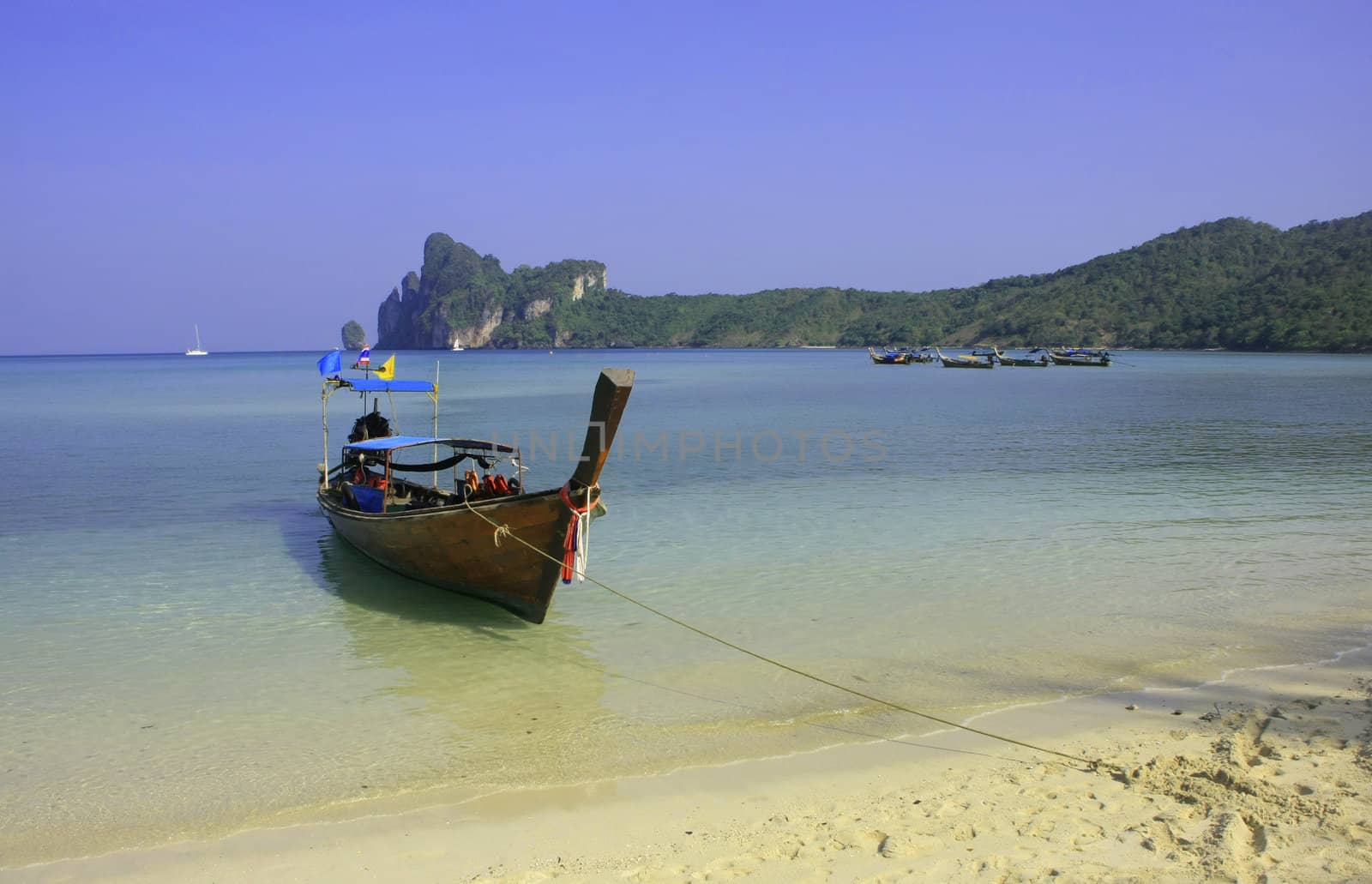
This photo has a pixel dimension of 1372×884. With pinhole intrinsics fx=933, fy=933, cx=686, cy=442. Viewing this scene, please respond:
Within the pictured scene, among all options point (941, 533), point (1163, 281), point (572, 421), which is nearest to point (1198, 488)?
point (941, 533)

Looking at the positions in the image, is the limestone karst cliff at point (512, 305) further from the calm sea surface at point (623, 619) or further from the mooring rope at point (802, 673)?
the mooring rope at point (802, 673)

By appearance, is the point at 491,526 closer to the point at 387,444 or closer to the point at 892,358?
the point at 387,444

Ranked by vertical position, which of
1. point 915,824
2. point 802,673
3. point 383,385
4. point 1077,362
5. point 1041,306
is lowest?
point 802,673

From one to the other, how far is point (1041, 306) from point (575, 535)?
119602mm

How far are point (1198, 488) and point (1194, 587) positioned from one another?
7074mm

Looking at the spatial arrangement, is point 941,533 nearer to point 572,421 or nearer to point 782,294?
point 572,421

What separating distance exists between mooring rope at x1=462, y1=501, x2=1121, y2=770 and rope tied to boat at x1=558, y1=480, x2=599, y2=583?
7 cm

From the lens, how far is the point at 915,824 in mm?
4688

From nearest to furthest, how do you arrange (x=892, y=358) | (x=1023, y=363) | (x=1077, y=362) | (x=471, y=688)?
(x=471, y=688) < (x=1077, y=362) < (x=1023, y=363) < (x=892, y=358)

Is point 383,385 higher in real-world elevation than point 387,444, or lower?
higher

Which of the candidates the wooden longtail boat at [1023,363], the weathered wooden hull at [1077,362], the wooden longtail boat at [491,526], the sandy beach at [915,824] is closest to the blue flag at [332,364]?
the wooden longtail boat at [491,526]

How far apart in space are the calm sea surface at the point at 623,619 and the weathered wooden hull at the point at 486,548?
1.00 ft

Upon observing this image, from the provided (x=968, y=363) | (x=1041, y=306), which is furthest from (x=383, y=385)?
(x=1041, y=306)

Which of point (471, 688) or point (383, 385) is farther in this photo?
point (383, 385)
